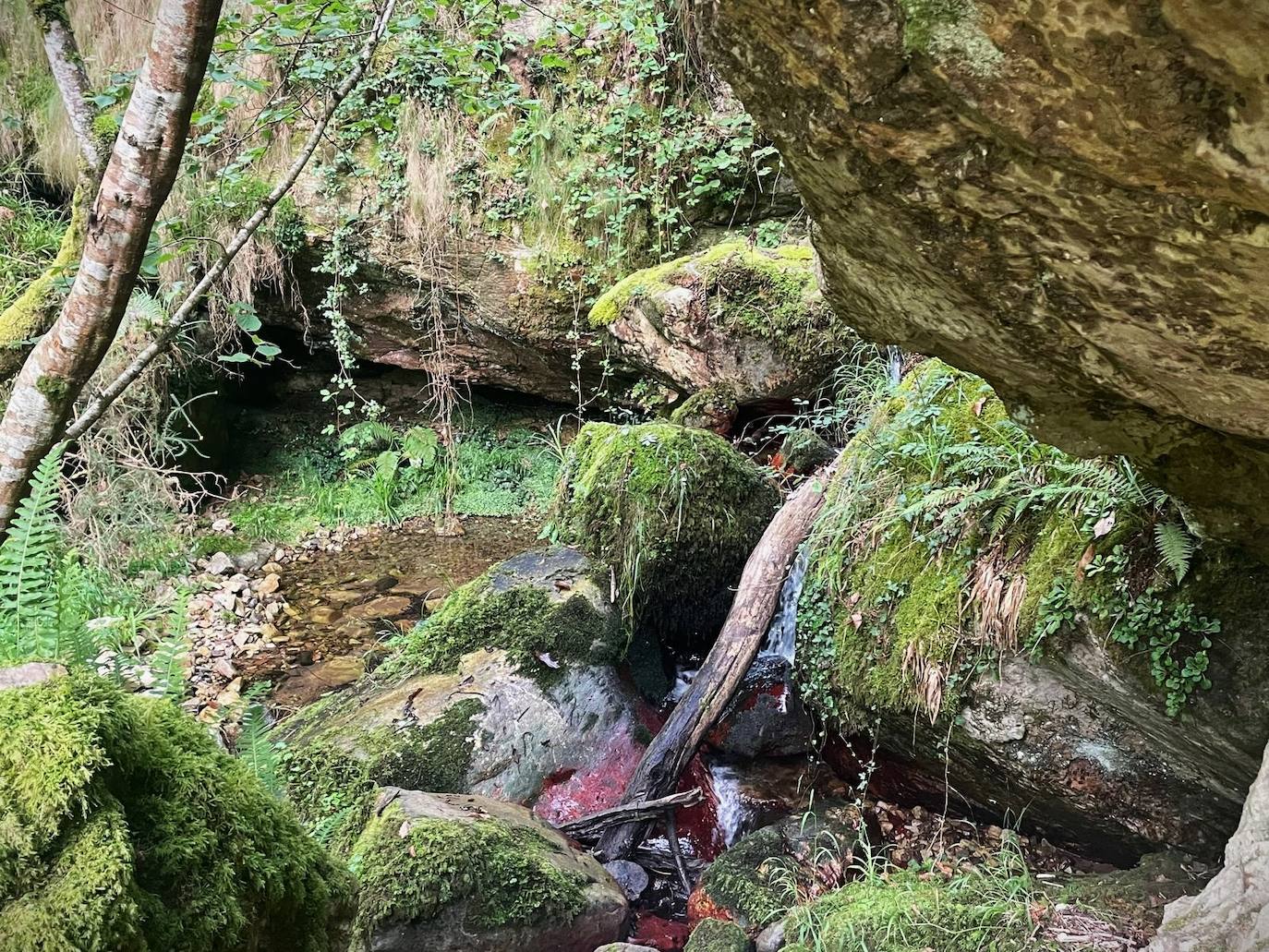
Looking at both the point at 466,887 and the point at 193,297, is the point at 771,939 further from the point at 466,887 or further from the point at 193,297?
the point at 193,297

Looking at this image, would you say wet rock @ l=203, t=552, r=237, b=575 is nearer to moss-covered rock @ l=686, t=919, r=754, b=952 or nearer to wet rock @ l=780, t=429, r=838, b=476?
wet rock @ l=780, t=429, r=838, b=476

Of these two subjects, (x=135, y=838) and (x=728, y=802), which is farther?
(x=728, y=802)

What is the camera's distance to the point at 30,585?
2.19 meters

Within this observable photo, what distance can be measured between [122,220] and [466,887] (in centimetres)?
248

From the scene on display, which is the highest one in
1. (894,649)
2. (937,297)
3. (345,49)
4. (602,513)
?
(345,49)

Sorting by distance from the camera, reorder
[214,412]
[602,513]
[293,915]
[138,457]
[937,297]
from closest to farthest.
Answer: [293,915] < [937,297] < [602,513] < [138,457] < [214,412]

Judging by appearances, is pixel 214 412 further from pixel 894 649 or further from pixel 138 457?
pixel 894 649

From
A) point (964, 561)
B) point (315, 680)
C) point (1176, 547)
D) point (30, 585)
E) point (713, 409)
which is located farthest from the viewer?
point (713, 409)

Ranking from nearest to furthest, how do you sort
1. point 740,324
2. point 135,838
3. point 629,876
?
point 135,838 < point 629,876 < point 740,324

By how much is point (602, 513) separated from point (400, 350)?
12.7 feet

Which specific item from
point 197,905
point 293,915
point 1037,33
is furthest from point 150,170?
point 1037,33

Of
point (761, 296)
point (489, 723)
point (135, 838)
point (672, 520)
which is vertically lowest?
point (489, 723)

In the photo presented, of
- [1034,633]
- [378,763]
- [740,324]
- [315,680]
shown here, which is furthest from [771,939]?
[740,324]

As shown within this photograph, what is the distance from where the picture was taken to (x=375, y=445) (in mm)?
8109
